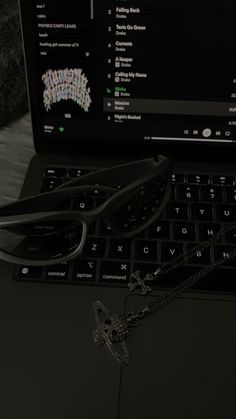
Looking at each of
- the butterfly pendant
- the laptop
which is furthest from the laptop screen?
the butterfly pendant

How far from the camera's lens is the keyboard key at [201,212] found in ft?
1.67

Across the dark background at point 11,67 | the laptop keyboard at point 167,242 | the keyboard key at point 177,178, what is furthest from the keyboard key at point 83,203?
the dark background at point 11,67

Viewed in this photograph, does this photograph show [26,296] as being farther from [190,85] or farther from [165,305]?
[190,85]

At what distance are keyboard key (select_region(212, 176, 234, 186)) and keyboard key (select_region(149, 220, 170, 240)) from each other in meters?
0.09

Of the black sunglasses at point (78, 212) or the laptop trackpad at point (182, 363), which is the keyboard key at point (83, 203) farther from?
the laptop trackpad at point (182, 363)

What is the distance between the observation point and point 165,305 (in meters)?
0.45

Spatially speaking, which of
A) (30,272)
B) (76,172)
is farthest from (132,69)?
(30,272)

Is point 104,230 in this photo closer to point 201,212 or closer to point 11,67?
point 201,212

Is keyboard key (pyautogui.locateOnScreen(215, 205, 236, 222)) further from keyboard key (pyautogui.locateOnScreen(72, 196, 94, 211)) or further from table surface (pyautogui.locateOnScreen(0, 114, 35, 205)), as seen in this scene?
table surface (pyautogui.locateOnScreen(0, 114, 35, 205))

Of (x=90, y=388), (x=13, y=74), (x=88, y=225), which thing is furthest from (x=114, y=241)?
(x=13, y=74)

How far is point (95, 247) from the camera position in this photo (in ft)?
1.55

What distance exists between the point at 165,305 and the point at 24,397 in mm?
152

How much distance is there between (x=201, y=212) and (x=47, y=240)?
0.56 feet

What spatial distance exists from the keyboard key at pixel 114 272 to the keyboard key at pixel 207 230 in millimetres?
88
